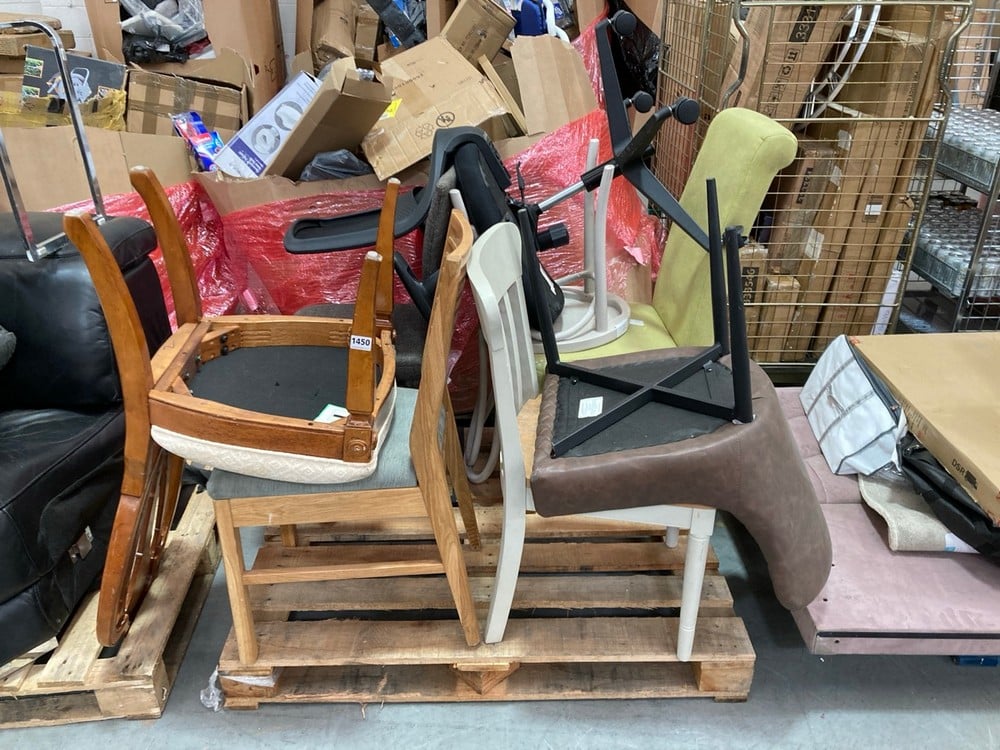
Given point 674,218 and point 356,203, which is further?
point 356,203

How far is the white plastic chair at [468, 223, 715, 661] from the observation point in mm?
1131

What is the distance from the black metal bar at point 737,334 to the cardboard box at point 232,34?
2.16 meters

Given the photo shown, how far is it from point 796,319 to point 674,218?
0.95 meters

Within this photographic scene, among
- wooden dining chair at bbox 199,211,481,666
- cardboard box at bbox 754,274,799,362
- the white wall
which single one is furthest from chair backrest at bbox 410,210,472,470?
the white wall

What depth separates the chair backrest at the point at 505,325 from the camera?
1.10 metres

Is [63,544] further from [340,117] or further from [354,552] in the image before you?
[340,117]

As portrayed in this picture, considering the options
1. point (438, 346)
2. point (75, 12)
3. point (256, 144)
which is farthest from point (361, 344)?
point (75, 12)

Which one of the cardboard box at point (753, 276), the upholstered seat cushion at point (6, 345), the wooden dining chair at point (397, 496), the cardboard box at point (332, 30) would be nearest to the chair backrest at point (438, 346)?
the wooden dining chair at point (397, 496)

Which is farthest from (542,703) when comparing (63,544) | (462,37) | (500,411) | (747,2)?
(462,37)

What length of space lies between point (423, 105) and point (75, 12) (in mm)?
1763

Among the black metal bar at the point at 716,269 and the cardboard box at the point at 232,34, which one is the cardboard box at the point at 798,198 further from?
the cardboard box at the point at 232,34

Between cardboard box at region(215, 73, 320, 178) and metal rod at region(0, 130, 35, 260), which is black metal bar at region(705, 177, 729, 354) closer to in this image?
metal rod at region(0, 130, 35, 260)

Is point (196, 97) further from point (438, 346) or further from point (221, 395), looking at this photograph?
point (438, 346)

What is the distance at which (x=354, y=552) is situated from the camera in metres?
1.66
